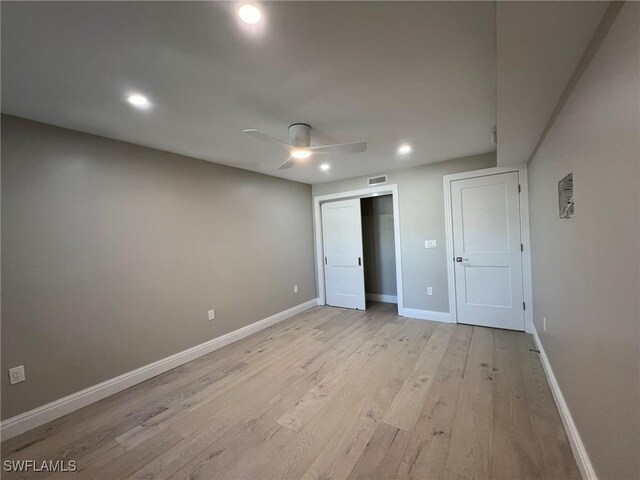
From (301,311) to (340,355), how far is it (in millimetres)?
1730

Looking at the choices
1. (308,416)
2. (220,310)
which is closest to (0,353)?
(220,310)

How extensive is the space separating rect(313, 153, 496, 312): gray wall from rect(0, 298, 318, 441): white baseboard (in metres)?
2.53

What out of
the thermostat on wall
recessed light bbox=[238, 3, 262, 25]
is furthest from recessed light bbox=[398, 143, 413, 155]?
recessed light bbox=[238, 3, 262, 25]

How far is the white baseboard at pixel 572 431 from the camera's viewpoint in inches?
49.5

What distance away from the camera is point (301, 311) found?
14.5 ft

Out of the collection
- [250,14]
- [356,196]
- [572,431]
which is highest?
[250,14]

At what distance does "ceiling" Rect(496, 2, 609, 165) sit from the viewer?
93 centimetres

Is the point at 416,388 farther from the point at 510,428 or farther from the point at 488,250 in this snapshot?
the point at 488,250

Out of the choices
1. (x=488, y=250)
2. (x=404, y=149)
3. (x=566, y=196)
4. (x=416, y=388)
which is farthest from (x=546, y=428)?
(x=404, y=149)

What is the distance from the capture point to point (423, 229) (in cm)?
374

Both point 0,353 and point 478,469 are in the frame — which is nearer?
point 478,469

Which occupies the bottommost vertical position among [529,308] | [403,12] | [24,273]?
[529,308]

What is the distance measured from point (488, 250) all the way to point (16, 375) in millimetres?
4731

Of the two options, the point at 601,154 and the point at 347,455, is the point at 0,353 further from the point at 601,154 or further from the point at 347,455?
the point at 601,154
